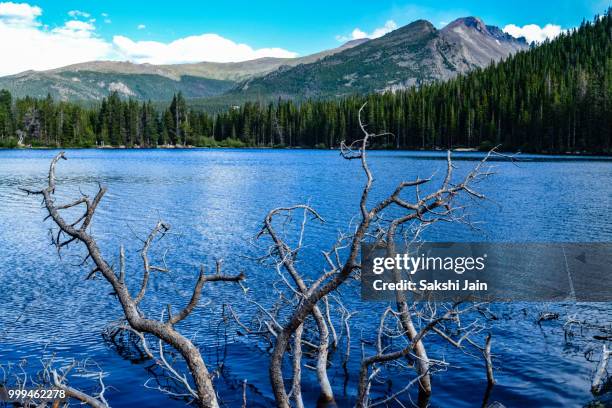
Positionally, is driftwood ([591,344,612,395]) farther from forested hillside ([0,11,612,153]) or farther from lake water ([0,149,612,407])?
forested hillside ([0,11,612,153])

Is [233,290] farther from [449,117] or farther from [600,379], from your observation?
[449,117]

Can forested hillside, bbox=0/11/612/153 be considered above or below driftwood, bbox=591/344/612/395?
above

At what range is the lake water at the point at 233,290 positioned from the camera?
15711 millimetres

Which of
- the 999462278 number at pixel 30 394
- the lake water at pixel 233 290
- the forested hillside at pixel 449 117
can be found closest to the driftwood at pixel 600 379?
the lake water at pixel 233 290

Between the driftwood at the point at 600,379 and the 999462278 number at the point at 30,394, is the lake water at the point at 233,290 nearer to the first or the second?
the driftwood at the point at 600,379

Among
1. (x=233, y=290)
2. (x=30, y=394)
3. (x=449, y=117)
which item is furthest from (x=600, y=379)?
(x=449, y=117)

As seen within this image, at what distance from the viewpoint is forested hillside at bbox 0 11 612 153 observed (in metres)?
136

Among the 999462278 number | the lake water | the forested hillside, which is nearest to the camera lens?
the 999462278 number

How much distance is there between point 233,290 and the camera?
24312 millimetres

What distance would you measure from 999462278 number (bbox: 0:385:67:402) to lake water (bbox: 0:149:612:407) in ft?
6.53

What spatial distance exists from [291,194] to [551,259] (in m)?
31.2

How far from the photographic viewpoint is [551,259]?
29562mm

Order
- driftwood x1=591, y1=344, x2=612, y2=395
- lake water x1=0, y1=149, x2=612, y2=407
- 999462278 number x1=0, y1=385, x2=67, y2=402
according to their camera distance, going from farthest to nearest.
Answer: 1. lake water x1=0, y1=149, x2=612, y2=407
2. driftwood x1=591, y1=344, x2=612, y2=395
3. 999462278 number x1=0, y1=385, x2=67, y2=402

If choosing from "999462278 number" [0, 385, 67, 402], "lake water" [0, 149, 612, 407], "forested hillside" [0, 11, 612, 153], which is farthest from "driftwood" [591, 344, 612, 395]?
"forested hillside" [0, 11, 612, 153]
